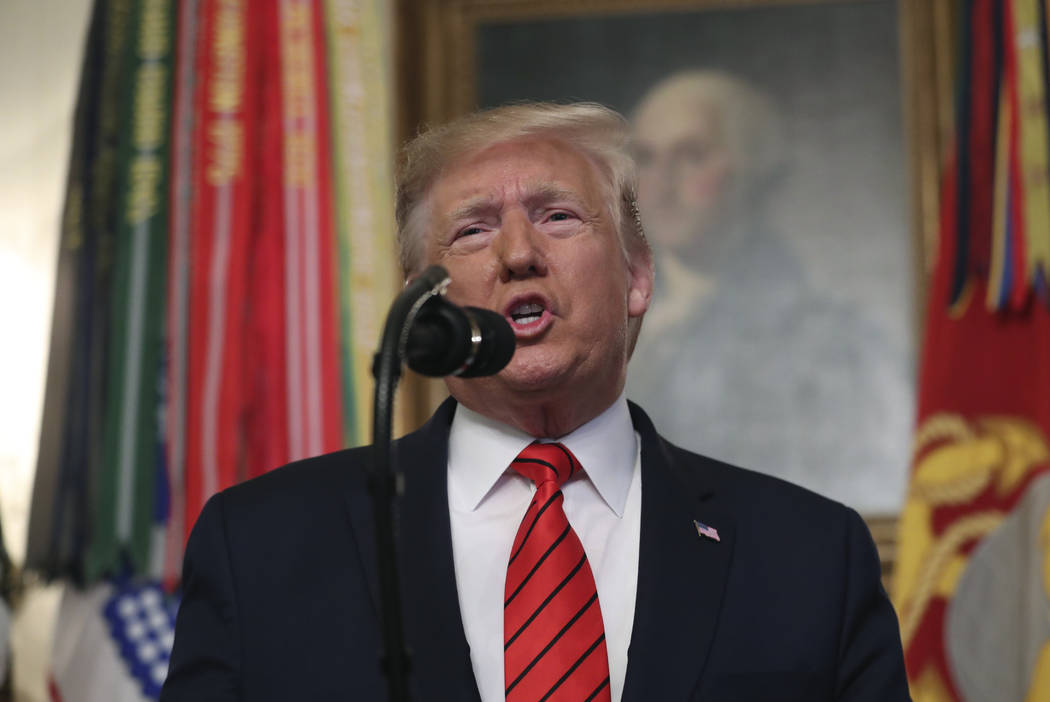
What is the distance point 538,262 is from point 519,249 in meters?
0.04

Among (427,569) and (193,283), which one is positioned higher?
(193,283)

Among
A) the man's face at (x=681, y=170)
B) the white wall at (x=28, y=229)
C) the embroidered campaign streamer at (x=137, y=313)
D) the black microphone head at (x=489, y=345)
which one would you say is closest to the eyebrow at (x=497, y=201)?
the black microphone head at (x=489, y=345)

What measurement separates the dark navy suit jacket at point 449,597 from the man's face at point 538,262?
18cm

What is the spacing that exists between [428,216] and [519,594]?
2.20 feet

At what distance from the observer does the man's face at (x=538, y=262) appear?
177 centimetres

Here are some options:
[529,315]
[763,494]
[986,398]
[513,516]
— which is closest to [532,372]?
[529,315]

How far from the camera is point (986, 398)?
10.9 ft

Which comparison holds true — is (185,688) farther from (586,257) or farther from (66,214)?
(66,214)

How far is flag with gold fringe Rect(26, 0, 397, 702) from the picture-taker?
10.4 feet

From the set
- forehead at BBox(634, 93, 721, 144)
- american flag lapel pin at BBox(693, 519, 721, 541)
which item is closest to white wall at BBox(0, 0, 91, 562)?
forehead at BBox(634, 93, 721, 144)

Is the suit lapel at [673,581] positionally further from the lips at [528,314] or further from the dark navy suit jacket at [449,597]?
the lips at [528,314]

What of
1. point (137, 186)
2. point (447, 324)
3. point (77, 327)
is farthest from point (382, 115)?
point (447, 324)

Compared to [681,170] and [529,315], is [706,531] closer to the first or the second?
[529,315]

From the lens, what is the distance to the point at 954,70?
3881 millimetres
